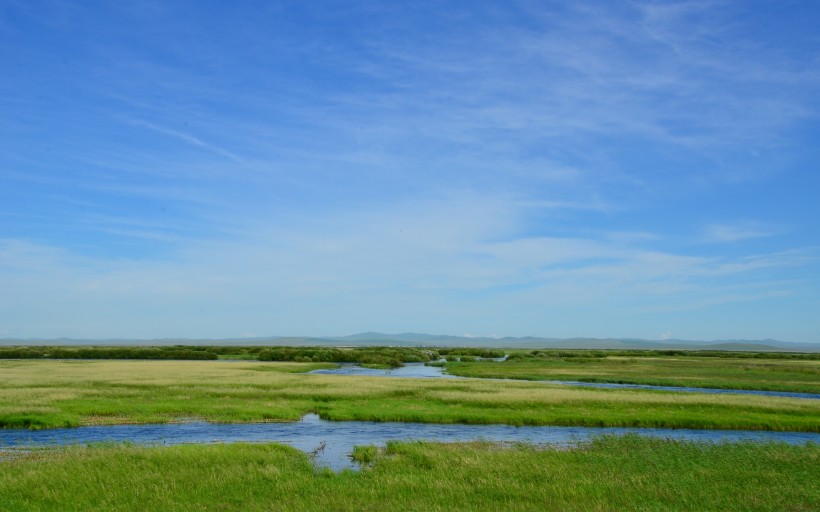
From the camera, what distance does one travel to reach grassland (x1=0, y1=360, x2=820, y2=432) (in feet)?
116

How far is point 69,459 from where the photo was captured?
22.0 metres

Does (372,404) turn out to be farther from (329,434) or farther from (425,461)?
(425,461)

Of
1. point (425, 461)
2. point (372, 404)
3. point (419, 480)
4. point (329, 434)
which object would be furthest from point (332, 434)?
point (419, 480)

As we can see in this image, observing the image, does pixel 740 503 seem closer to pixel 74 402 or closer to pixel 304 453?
pixel 304 453

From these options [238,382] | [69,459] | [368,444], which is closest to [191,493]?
[69,459]

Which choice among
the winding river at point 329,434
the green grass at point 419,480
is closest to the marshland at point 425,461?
the green grass at point 419,480

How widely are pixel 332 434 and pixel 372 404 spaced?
10.1 metres

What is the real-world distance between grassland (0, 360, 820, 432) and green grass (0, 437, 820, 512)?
10.5 m

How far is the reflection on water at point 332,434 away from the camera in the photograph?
28.1 metres

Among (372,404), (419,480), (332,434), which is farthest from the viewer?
(372,404)

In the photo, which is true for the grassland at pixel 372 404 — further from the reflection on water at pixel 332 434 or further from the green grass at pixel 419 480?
the green grass at pixel 419 480

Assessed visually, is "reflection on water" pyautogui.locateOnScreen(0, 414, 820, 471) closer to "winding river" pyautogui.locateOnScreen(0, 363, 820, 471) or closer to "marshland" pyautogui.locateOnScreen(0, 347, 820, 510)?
"winding river" pyautogui.locateOnScreen(0, 363, 820, 471)

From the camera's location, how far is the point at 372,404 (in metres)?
41.0

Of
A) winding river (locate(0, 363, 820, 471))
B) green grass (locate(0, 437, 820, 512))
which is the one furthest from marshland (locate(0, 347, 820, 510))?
winding river (locate(0, 363, 820, 471))
